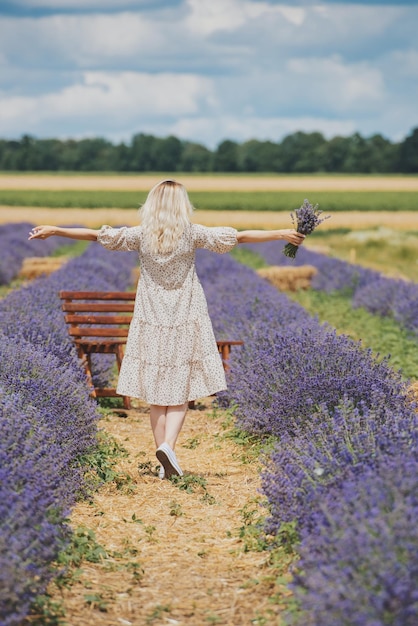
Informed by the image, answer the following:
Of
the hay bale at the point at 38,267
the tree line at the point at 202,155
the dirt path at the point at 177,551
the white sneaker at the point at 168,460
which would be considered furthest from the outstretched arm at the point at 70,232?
the tree line at the point at 202,155

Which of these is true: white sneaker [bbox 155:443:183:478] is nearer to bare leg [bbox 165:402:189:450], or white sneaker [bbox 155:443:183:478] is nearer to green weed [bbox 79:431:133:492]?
bare leg [bbox 165:402:189:450]

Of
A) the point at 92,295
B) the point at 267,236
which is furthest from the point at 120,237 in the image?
the point at 92,295

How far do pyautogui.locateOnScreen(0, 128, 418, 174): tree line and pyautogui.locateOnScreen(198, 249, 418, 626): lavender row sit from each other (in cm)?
7923

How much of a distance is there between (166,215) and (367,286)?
1014 cm

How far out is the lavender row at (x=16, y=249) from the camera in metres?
19.2

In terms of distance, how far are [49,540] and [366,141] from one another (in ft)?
276

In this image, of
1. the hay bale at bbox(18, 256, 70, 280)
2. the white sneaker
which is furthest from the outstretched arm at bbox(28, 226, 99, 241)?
the hay bale at bbox(18, 256, 70, 280)

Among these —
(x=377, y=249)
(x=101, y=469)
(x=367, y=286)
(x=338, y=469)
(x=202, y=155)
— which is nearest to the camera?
(x=338, y=469)

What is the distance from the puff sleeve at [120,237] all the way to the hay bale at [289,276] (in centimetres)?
1133

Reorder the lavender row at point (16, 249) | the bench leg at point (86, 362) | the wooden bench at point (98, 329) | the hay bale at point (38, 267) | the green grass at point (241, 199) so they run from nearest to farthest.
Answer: the bench leg at point (86, 362)
the wooden bench at point (98, 329)
the hay bale at point (38, 267)
the lavender row at point (16, 249)
the green grass at point (241, 199)

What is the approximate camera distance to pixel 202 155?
88250 mm

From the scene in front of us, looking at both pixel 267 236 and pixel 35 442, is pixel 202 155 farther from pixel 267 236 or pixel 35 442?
pixel 35 442

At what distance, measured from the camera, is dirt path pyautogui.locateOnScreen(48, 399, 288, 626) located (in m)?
3.68

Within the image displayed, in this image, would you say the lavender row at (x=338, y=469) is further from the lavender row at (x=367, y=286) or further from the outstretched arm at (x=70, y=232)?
the lavender row at (x=367, y=286)
